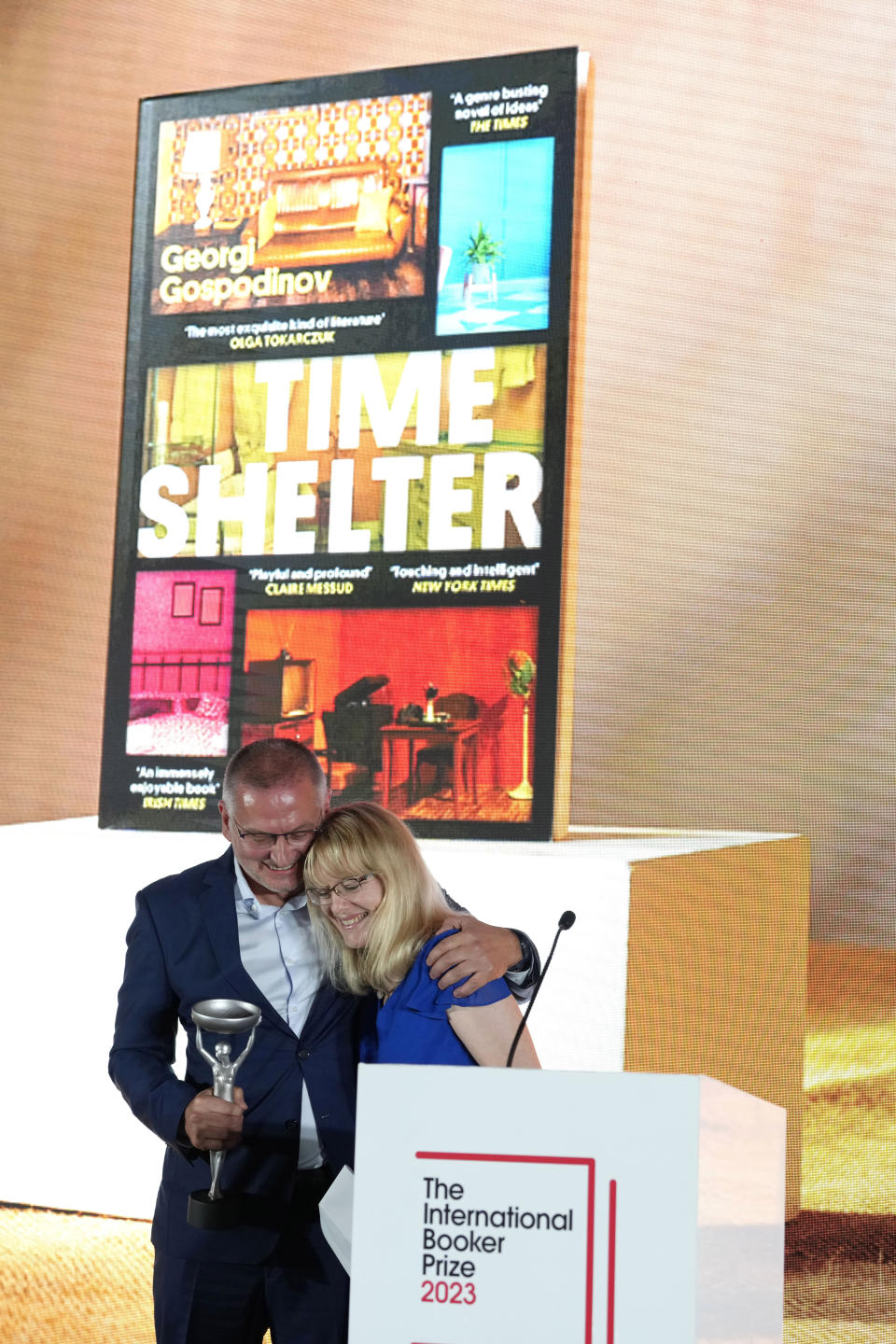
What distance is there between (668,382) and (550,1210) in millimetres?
6047

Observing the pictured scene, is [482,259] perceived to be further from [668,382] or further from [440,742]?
[668,382]

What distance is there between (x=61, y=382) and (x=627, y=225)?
2769 mm

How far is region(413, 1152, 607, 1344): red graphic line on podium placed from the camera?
1024 mm

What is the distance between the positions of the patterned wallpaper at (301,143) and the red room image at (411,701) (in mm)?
1283

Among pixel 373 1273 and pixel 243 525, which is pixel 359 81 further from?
pixel 373 1273

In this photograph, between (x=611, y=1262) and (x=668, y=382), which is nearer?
(x=611, y=1262)

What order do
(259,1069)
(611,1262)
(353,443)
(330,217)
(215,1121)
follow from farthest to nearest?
(330,217) → (353,443) → (259,1069) → (215,1121) → (611,1262)

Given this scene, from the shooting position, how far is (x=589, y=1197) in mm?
1047

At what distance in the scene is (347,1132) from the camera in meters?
1.83

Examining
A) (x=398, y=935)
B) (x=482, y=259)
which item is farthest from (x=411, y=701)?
(x=398, y=935)

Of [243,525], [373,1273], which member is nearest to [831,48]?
[243,525]

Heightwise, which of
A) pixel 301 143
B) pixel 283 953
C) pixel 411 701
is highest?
pixel 301 143

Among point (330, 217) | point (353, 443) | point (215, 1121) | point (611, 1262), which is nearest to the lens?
point (611, 1262)

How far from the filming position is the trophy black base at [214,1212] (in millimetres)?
1610
